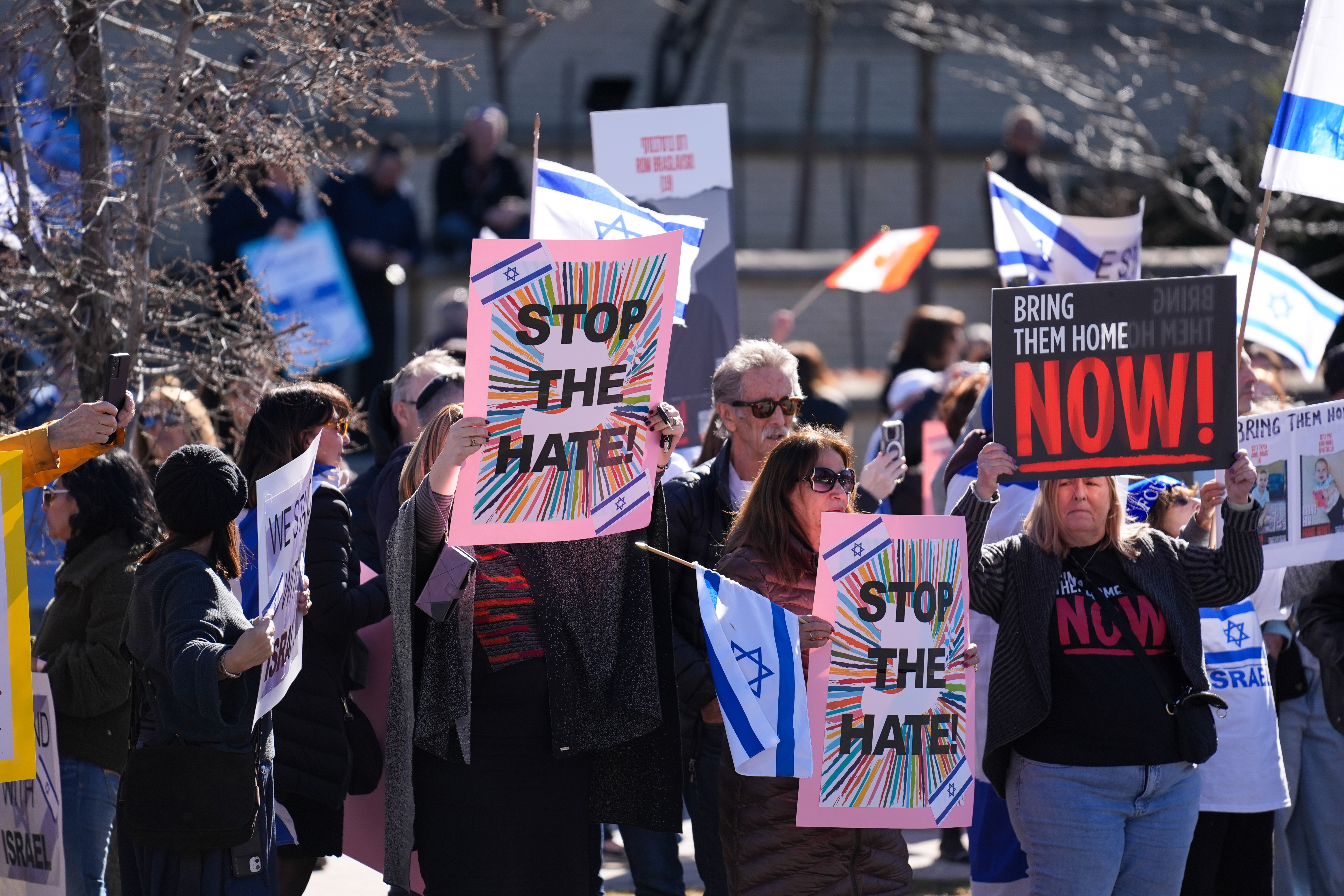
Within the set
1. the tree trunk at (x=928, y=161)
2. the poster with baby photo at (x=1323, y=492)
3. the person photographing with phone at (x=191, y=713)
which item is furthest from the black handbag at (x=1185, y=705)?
the tree trunk at (x=928, y=161)

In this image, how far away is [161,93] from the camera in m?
5.49

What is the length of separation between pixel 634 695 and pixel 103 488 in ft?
5.73

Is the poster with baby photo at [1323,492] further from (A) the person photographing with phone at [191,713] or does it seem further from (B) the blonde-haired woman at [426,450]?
(A) the person photographing with phone at [191,713]

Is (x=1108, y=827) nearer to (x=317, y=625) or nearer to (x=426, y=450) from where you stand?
(x=426, y=450)

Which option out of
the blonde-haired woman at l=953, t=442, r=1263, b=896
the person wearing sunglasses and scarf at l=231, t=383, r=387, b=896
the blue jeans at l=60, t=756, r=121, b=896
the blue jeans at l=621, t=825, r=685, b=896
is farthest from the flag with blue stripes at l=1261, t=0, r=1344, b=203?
the blue jeans at l=60, t=756, r=121, b=896

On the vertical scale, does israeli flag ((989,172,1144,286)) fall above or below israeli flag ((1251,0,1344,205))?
Result: below

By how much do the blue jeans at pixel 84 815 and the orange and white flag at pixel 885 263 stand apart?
4217 millimetres

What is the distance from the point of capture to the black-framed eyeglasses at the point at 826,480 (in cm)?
457

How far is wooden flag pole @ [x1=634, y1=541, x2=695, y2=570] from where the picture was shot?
14.2 ft

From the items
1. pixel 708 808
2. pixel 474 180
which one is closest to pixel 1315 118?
pixel 708 808

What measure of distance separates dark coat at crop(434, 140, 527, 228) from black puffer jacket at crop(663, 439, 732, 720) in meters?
6.70

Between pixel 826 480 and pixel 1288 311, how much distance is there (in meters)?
3.48

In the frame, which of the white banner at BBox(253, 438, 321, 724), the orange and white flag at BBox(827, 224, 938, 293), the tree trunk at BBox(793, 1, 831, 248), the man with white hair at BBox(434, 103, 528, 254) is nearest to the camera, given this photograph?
the white banner at BBox(253, 438, 321, 724)

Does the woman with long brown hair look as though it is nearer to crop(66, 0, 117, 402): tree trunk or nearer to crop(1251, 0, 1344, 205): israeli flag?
crop(1251, 0, 1344, 205): israeli flag
